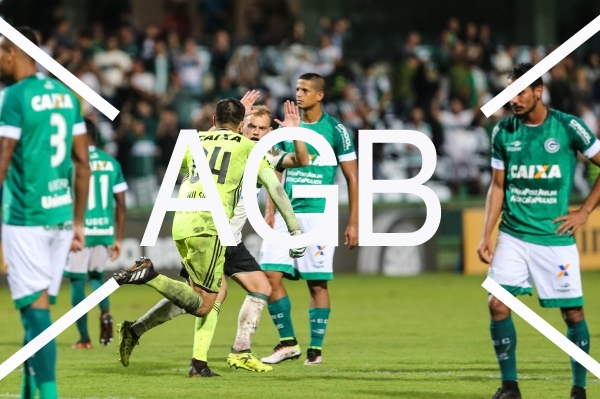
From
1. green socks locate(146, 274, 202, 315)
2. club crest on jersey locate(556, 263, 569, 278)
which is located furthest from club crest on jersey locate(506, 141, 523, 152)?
green socks locate(146, 274, 202, 315)

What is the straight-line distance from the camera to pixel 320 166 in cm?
995

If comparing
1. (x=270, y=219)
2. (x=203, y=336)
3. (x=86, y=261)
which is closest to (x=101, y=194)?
(x=86, y=261)

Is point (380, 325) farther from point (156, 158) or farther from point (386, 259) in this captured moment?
point (156, 158)

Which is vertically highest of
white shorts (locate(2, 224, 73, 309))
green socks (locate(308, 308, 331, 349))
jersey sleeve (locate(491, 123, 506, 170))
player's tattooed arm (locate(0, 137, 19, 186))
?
player's tattooed arm (locate(0, 137, 19, 186))

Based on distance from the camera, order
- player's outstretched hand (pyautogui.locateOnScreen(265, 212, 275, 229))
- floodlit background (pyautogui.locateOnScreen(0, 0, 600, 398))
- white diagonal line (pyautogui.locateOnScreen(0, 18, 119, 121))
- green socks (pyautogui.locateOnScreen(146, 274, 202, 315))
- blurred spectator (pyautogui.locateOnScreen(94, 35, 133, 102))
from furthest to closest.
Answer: blurred spectator (pyautogui.locateOnScreen(94, 35, 133, 102)) → floodlit background (pyautogui.locateOnScreen(0, 0, 600, 398)) → white diagonal line (pyautogui.locateOnScreen(0, 18, 119, 121)) → player's outstretched hand (pyautogui.locateOnScreen(265, 212, 275, 229)) → green socks (pyautogui.locateOnScreen(146, 274, 202, 315))

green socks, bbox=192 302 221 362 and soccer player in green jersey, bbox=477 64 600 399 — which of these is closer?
soccer player in green jersey, bbox=477 64 600 399

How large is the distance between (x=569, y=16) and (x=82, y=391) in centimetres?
2217

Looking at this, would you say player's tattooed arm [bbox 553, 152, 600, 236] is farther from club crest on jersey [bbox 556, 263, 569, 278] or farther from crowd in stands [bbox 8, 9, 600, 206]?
crowd in stands [bbox 8, 9, 600, 206]

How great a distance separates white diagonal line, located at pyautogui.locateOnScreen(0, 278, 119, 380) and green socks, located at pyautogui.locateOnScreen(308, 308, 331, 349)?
5.55 feet

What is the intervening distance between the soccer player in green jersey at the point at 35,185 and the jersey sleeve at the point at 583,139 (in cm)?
319

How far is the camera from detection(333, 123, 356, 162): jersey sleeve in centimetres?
972

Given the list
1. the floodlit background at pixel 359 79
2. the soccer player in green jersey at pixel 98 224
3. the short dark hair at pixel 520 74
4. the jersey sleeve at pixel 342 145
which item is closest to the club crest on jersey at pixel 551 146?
the short dark hair at pixel 520 74

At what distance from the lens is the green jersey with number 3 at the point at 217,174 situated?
842 cm

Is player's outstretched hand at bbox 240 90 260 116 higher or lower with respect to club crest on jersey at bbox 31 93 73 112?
lower
